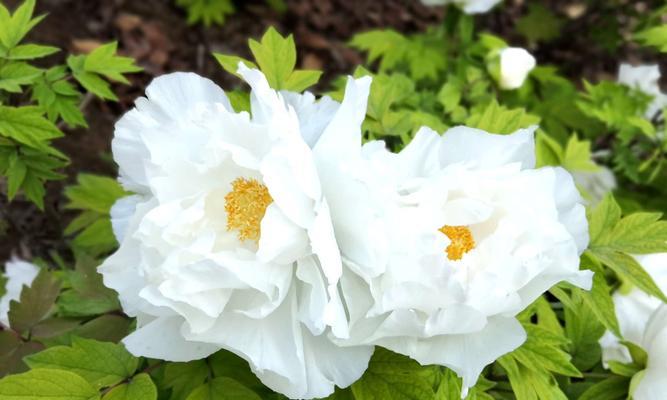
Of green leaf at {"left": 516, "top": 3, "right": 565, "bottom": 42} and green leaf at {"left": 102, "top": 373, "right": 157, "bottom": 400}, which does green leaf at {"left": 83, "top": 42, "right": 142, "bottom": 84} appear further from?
green leaf at {"left": 516, "top": 3, "right": 565, "bottom": 42}

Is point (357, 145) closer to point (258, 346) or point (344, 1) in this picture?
point (258, 346)

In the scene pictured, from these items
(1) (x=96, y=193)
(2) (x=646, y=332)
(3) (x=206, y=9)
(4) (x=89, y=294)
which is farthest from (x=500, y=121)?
(3) (x=206, y=9)

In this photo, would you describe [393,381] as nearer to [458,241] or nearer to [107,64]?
[458,241]

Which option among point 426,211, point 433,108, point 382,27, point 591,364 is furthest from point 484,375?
point 382,27

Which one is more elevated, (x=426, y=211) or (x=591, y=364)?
(x=426, y=211)

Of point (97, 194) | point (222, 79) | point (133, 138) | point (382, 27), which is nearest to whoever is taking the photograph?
point (133, 138)
